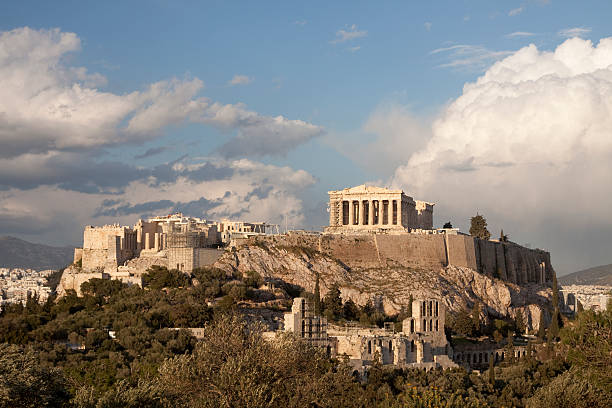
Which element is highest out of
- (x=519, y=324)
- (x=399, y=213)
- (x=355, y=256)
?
(x=399, y=213)

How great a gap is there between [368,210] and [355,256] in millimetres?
12118

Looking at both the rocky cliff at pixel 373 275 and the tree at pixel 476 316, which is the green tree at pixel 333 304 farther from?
the tree at pixel 476 316

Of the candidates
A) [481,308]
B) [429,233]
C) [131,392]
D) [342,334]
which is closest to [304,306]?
[342,334]

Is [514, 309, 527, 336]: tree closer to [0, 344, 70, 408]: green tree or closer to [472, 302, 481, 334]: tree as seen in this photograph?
[472, 302, 481, 334]: tree

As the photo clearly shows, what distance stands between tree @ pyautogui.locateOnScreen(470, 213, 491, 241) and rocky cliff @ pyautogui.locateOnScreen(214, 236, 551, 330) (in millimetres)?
11502

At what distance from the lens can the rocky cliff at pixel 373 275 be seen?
80.6 m

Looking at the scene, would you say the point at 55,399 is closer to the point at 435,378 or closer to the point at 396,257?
the point at 435,378

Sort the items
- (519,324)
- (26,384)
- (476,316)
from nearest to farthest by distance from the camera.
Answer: (26,384), (476,316), (519,324)

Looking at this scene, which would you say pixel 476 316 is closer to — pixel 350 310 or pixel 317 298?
pixel 350 310

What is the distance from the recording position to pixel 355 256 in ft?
290

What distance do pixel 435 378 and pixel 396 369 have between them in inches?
88.2

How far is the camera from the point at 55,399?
109ft

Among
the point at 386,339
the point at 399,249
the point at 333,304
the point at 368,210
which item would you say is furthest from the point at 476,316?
the point at 368,210

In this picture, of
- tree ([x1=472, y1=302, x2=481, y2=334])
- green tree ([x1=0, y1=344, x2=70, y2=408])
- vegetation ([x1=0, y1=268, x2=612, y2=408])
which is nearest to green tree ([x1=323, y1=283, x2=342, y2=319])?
vegetation ([x1=0, y1=268, x2=612, y2=408])
